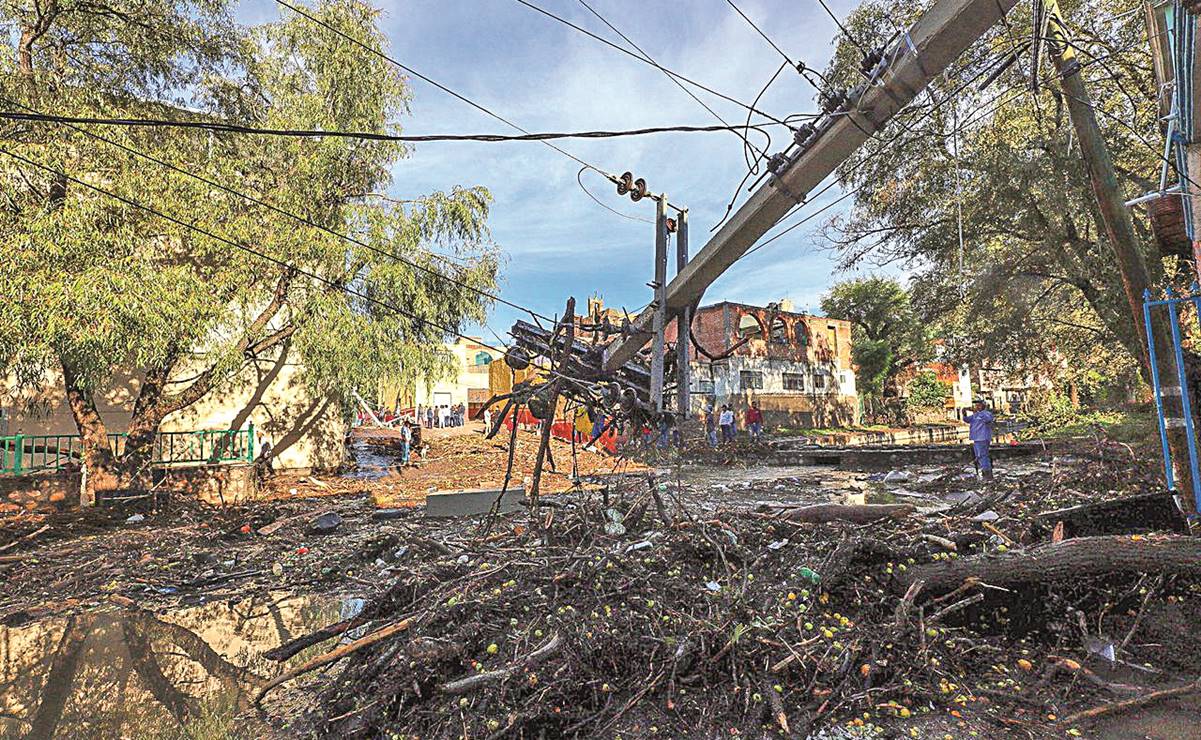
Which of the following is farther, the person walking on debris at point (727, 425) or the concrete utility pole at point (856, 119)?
the person walking on debris at point (727, 425)

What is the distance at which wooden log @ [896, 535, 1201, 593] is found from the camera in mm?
3541

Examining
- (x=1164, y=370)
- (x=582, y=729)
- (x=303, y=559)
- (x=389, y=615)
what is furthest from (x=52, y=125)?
(x=1164, y=370)

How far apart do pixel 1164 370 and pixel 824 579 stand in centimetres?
413

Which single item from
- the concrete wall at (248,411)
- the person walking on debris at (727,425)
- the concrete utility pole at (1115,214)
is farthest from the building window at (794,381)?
the concrete utility pole at (1115,214)

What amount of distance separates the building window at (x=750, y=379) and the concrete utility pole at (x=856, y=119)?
24.6 metres

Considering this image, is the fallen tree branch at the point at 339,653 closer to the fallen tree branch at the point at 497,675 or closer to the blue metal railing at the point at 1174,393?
the fallen tree branch at the point at 497,675

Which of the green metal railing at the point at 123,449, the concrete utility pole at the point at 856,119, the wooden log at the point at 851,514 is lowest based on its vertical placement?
the wooden log at the point at 851,514

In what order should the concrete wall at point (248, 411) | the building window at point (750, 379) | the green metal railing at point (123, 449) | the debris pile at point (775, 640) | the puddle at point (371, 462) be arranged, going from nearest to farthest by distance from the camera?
the debris pile at point (775, 640) → the green metal railing at point (123, 449) → the concrete wall at point (248, 411) → the puddle at point (371, 462) → the building window at point (750, 379)

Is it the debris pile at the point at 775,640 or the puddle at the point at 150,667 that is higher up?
the debris pile at the point at 775,640

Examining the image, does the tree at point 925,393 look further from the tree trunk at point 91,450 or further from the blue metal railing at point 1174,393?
the tree trunk at point 91,450

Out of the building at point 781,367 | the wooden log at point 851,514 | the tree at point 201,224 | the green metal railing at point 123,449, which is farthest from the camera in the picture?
the building at point 781,367

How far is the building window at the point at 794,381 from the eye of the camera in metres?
30.7

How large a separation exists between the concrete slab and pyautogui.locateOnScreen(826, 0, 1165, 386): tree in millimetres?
8303

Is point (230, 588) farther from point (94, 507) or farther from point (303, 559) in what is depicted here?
point (94, 507)
